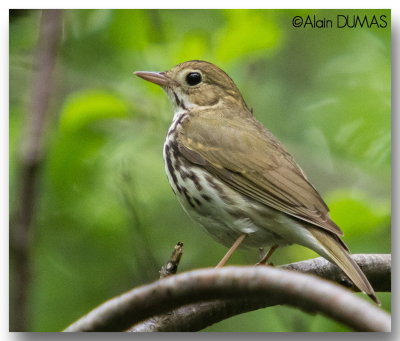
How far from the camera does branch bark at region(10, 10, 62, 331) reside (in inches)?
118

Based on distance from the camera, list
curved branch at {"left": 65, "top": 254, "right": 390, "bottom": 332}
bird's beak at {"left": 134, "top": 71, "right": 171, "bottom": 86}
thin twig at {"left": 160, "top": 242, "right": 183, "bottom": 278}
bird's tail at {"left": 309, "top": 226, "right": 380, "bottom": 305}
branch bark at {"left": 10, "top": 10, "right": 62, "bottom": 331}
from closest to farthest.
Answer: curved branch at {"left": 65, "top": 254, "right": 390, "bottom": 332}, branch bark at {"left": 10, "top": 10, "right": 62, "bottom": 331}, thin twig at {"left": 160, "top": 242, "right": 183, "bottom": 278}, bird's tail at {"left": 309, "top": 226, "right": 380, "bottom": 305}, bird's beak at {"left": 134, "top": 71, "right": 171, "bottom": 86}

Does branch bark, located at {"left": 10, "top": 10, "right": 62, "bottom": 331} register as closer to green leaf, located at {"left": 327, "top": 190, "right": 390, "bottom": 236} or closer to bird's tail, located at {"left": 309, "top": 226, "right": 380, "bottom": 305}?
bird's tail, located at {"left": 309, "top": 226, "right": 380, "bottom": 305}

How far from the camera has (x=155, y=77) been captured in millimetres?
4039

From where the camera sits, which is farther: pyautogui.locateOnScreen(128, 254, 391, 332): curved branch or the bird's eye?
the bird's eye

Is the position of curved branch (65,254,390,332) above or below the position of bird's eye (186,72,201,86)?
below

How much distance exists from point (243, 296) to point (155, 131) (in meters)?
1.54

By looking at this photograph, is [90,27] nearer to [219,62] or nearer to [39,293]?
[219,62]

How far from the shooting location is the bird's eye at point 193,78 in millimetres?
4098

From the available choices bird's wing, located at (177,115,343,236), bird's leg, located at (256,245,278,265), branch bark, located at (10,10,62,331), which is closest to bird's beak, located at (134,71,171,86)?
bird's wing, located at (177,115,343,236)

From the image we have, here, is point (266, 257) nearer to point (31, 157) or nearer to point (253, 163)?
point (253, 163)

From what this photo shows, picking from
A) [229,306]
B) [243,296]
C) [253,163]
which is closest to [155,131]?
[253,163]

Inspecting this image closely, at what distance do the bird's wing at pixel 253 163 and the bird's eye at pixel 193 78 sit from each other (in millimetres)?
192

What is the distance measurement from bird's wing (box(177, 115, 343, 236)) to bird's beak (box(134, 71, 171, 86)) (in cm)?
22

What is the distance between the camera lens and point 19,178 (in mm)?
4066
